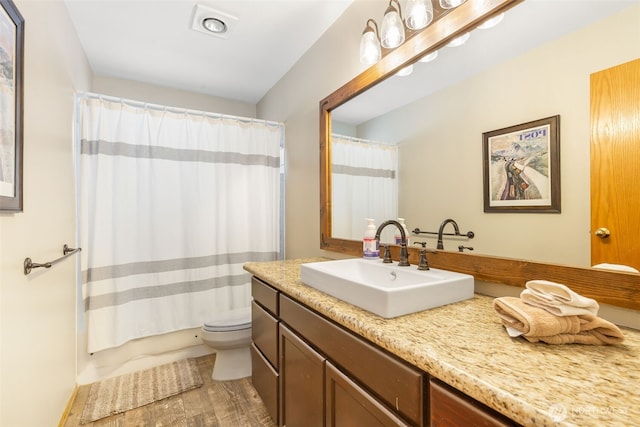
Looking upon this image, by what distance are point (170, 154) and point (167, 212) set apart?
17.6 inches

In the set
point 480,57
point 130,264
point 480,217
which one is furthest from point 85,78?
point 480,217

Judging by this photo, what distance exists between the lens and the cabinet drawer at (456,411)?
1.63ft

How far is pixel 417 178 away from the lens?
130 cm

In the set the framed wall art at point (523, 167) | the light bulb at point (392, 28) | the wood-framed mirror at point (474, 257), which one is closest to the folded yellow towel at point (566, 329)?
the wood-framed mirror at point (474, 257)

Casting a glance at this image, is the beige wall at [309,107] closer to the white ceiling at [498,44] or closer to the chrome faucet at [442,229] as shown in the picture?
the white ceiling at [498,44]

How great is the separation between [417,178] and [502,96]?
45 cm

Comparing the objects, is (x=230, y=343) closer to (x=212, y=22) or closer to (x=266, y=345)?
(x=266, y=345)

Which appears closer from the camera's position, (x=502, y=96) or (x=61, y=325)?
(x=502, y=96)

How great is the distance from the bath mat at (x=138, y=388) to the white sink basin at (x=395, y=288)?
4.69ft

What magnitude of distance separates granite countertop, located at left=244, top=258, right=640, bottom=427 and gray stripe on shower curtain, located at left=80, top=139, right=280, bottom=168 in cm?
186

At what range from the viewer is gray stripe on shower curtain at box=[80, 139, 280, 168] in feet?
6.33

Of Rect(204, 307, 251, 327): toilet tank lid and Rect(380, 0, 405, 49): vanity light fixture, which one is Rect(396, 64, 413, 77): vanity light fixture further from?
Rect(204, 307, 251, 327): toilet tank lid

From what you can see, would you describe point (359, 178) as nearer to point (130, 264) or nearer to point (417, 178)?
point (417, 178)

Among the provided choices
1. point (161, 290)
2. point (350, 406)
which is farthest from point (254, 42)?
point (350, 406)
